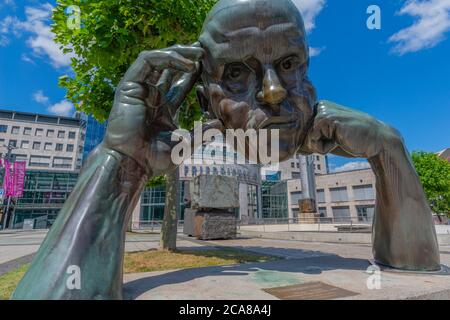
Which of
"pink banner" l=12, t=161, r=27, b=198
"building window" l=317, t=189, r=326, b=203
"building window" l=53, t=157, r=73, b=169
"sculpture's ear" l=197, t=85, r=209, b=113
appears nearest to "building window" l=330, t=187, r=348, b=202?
"building window" l=317, t=189, r=326, b=203

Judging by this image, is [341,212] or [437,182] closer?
[437,182]

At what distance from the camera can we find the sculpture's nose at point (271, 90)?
2.03 m

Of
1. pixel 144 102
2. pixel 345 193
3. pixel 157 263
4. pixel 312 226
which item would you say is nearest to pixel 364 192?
pixel 345 193

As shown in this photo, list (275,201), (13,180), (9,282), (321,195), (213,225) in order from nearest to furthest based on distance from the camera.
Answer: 1. (9,282)
2. (213,225)
3. (13,180)
4. (321,195)
5. (275,201)

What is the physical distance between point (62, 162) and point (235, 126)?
62.2 metres

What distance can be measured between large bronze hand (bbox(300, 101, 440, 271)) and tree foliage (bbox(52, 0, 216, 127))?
3.73 metres

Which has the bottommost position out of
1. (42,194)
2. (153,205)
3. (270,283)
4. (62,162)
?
(270,283)

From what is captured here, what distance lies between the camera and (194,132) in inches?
91.8

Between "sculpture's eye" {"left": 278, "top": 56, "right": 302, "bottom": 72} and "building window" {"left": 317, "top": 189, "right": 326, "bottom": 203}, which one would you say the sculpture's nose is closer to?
"sculpture's eye" {"left": 278, "top": 56, "right": 302, "bottom": 72}

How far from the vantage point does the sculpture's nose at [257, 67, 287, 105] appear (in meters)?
2.03

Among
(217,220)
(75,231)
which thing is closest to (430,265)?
(75,231)

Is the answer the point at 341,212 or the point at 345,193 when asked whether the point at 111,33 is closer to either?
the point at 345,193

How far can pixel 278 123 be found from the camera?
7.16ft
